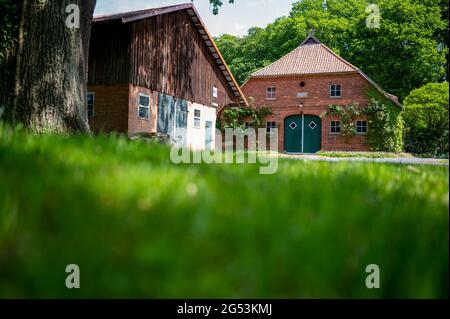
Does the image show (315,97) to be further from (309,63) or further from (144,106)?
(144,106)

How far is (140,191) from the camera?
1395mm

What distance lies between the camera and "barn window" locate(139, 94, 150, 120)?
18.4 metres

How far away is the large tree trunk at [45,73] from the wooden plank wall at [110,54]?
11.5 metres

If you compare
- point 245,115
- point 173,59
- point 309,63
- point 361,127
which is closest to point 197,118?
point 173,59

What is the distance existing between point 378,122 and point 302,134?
18.1ft

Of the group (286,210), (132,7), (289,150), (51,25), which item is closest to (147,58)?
(132,7)

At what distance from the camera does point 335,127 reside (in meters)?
30.7

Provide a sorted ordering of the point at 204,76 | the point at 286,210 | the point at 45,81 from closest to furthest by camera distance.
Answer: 1. the point at 286,210
2. the point at 45,81
3. the point at 204,76

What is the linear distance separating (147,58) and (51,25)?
503 inches

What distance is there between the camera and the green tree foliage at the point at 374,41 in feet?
107

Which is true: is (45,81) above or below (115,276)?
above

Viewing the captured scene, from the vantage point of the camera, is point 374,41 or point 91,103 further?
point 374,41

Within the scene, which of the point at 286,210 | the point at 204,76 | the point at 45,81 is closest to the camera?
the point at 286,210
